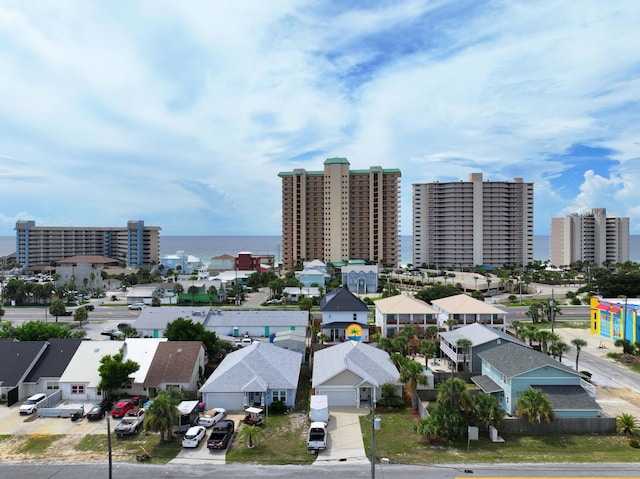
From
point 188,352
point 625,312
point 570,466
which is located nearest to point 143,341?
point 188,352

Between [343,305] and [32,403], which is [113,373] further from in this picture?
[343,305]

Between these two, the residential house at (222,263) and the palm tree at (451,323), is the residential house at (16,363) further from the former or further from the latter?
the residential house at (222,263)

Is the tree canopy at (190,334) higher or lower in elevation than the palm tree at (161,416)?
higher

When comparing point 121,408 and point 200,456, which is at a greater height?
point 121,408

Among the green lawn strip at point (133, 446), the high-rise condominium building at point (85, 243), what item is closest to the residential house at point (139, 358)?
the green lawn strip at point (133, 446)

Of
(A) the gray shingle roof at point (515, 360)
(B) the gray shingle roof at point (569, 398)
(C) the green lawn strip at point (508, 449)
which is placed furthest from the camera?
(A) the gray shingle roof at point (515, 360)

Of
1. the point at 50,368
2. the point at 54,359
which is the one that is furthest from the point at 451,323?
the point at 50,368

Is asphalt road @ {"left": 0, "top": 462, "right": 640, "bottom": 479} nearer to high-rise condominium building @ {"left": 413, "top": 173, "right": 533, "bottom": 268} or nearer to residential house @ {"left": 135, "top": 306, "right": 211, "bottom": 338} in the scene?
residential house @ {"left": 135, "top": 306, "right": 211, "bottom": 338}
